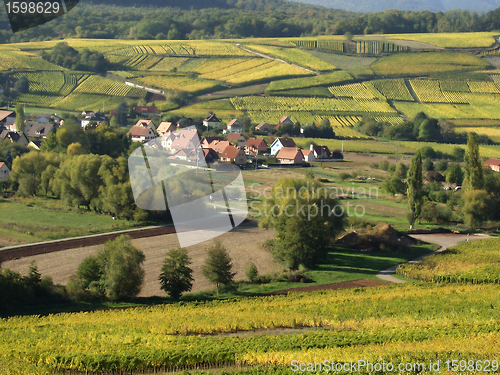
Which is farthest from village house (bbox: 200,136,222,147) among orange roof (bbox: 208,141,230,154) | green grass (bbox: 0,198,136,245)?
green grass (bbox: 0,198,136,245)

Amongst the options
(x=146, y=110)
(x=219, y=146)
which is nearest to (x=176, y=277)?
(x=219, y=146)

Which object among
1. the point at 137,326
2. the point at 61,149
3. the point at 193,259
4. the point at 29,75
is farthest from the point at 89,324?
the point at 29,75

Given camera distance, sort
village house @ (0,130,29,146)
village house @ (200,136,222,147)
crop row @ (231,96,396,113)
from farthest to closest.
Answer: crop row @ (231,96,396,113), village house @ (200,136,222,147), village house @ (0,130,29,146)

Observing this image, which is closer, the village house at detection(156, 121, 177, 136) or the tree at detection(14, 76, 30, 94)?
the village house at detection(156, 121, 177, 136)

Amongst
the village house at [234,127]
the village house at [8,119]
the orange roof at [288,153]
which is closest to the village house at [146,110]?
the village house at [234,127]

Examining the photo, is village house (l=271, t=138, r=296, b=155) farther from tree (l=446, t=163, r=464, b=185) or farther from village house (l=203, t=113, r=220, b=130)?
tree (l=446, t=163, r=464, b=185)

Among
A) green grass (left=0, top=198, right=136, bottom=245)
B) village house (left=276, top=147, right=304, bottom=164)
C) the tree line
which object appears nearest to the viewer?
green grass (left=0, top=198, right=136, bottom=245)

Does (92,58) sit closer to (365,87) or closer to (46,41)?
(46,41)
